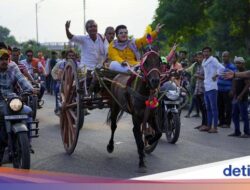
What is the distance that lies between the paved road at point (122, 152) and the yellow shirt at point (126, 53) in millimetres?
1647

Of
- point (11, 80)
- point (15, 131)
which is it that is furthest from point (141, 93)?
point (15, 131)

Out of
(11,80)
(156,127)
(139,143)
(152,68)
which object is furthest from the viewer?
(156,127)

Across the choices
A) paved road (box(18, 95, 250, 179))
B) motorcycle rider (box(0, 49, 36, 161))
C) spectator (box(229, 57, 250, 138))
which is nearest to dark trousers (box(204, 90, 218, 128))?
paved road (box(18, 95, 250, 179))

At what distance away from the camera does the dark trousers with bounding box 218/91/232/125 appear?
44.0 feet

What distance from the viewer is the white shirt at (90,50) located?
31.1 ft

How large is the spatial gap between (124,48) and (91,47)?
1.01 m

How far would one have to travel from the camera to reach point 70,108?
932 cm

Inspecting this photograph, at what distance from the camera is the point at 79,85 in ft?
28.9

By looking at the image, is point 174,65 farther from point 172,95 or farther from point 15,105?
point 15,105

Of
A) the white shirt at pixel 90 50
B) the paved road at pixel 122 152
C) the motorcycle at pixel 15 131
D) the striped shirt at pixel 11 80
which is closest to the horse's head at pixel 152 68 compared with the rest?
the paved road at pixel 122 152

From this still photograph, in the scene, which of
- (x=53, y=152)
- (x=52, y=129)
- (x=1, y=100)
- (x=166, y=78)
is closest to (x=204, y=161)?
(x=166, y=78)

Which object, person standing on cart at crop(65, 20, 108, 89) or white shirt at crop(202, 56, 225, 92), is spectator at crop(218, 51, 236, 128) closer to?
white shirt at crop(202, 56, 225, 92)

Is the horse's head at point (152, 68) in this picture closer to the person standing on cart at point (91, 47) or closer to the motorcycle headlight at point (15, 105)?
the motorcycle headlight at point (15, 105)

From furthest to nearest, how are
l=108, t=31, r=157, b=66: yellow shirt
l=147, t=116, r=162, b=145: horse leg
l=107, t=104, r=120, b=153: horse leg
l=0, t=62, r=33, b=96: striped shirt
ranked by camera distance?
l=107, t=104, r=120, b=153: horse leg < l=108, t=31, r=157, b=66: yellow shirt < l=147, t=116, r=162, b=145: horse leg < l=0, t=62, r=33, b=96: striped shirt
